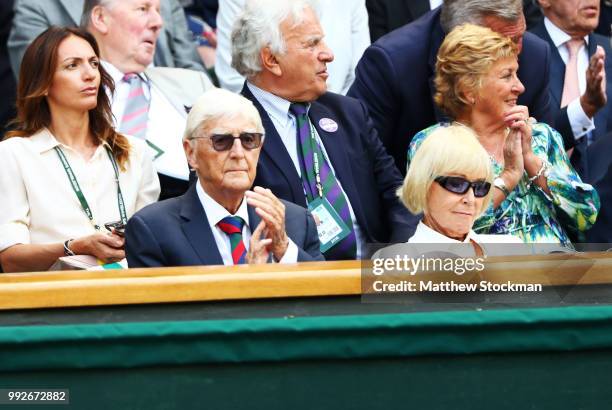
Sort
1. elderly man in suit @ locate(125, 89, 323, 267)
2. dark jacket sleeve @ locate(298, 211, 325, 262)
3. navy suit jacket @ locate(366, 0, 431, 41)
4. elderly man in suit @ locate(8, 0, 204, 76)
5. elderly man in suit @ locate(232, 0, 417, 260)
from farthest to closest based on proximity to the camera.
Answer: navy suit jacket @ locate(366, 0, 431, 41), elderly man in suit @ locate(8, 0, 204, 76), elderly man in suit @ locate(232, 0, 417, 260), dark jacket sleeve @ locate(298, 211, 325, 262), elderly man in suit @ locate(125, 89, 323, 267)

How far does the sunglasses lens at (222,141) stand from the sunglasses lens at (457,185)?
73cm

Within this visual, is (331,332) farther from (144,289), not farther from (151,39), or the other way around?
(151,39)

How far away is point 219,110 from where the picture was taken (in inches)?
185

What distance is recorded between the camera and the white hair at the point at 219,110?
4691mm

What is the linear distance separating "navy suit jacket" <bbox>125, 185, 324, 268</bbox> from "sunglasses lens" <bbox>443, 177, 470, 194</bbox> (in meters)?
0.50

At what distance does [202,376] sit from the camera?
13.1 feet

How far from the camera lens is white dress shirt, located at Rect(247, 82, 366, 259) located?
5445mm

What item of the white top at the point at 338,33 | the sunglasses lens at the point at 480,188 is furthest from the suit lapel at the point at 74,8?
the sunglasses lens at the point at 480,188

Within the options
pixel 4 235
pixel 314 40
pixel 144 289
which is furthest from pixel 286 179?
pixel 144 289

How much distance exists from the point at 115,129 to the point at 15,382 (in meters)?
1.86

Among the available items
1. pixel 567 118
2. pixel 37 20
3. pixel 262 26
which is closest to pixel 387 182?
pixel 262 26

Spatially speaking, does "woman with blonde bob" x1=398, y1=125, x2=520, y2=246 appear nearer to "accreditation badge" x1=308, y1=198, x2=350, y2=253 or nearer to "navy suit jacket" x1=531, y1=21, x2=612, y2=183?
"accreditation badge" x1=308, y1=198, x2=350, y2=253

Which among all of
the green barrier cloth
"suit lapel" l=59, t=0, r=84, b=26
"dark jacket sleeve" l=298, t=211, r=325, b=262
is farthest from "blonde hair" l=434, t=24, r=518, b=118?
"suit lapel" l=59, t=0, r=84, b=26

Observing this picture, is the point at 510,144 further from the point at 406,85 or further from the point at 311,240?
the point at 311,240
